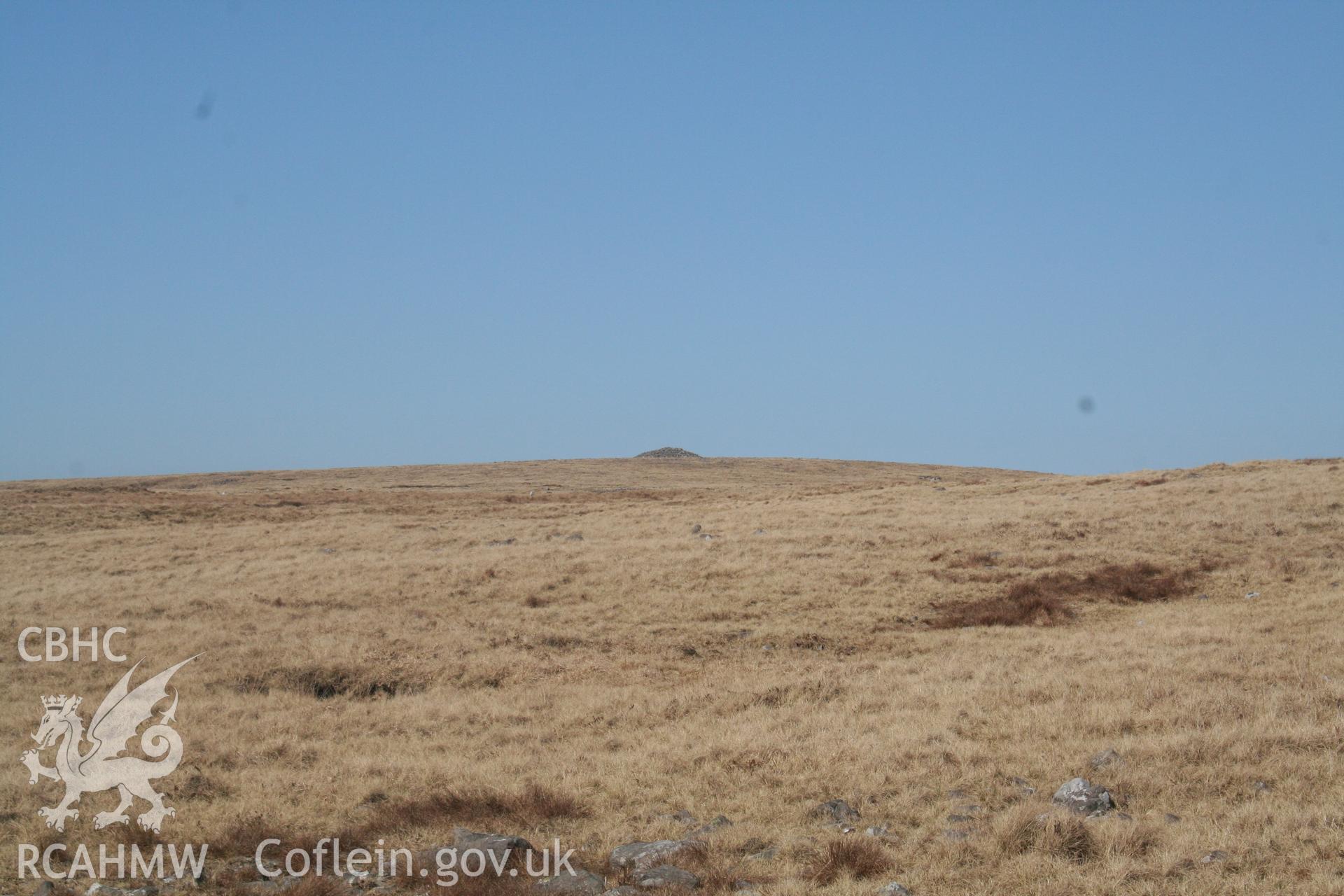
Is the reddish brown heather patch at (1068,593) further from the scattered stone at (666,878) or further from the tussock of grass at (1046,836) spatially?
the scattered stone at (666,878)

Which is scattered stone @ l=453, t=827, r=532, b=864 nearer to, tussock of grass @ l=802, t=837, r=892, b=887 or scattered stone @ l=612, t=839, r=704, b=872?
scattered stone @ l=612, t=839, r=704, b=872

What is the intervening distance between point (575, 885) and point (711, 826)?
215cm

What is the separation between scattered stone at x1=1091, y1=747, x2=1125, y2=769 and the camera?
11.7 meters

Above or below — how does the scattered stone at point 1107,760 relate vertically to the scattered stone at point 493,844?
above

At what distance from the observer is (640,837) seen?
1037 cm

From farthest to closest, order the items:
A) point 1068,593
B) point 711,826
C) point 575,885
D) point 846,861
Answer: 1. point 1068,593
2. point 711,826
3. point 846,861
4. point 575,885

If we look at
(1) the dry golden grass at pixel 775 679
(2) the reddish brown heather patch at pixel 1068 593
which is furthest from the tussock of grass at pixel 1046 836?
(2) the reddish brown heather patch at pixel 1068 593

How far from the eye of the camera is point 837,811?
10.8 m

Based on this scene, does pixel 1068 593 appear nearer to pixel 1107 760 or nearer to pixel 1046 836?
pixel 1107 760

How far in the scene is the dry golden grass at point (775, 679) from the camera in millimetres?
10078

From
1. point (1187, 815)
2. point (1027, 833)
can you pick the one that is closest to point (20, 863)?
Result: point (1027, 833)

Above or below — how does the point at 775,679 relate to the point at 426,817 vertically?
above

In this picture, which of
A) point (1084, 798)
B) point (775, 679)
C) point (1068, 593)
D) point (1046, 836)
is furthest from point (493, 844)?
point (1068, 593)

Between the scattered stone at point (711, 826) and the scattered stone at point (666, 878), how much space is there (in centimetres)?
104
